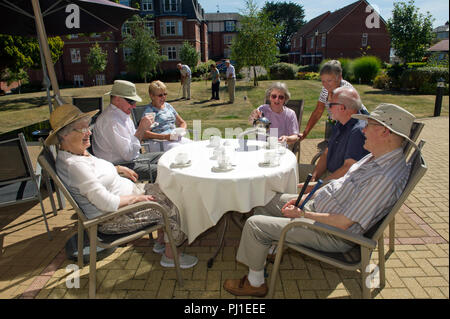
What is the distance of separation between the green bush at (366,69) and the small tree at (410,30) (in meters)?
2.87

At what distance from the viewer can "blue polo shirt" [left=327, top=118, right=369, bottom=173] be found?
2922 millimetres

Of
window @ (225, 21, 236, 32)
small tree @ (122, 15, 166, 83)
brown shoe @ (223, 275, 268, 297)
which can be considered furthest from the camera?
window @ (225, 21, 236, 32)

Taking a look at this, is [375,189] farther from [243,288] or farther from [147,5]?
[147,5]

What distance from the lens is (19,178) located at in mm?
3463

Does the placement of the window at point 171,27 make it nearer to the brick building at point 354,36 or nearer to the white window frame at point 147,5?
the white window frame at point 147,5

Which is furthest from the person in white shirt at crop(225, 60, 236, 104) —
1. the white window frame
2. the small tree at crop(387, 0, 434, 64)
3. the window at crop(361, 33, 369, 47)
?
the window at crop(361, 33, 369, 47)

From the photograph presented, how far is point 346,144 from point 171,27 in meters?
37.8

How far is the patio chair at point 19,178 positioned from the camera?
327 cm

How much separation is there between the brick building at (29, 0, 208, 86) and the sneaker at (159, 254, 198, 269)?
3515 cm

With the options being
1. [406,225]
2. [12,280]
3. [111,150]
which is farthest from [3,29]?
[406,225]

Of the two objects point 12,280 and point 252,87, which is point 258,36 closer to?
point 252,87

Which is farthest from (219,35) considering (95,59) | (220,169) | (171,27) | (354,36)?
(220,169)

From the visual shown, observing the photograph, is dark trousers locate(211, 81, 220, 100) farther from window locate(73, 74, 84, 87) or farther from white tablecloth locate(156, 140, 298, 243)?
window locate(73, 74, 84, 87)
